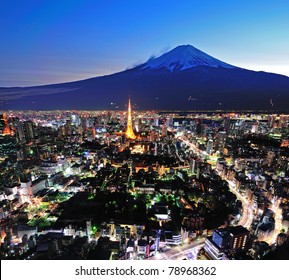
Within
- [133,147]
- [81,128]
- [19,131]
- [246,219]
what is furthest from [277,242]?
[81,128]

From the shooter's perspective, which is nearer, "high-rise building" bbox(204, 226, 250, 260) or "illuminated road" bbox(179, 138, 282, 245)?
"high-rise building" bbox(204, 226, 250, 260)

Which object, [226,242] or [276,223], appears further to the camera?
[276,223]

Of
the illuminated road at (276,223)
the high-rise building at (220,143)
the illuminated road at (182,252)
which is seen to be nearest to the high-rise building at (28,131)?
the high-rise building at (220,143)

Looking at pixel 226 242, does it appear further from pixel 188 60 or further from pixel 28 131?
pixel 188 60

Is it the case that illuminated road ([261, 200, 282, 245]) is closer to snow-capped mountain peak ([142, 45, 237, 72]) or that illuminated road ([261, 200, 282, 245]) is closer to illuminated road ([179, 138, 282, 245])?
illuminated road ([179, 138, 282, 245])

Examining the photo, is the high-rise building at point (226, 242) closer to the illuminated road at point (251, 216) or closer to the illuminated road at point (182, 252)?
the illuminated road at point (182, 252)

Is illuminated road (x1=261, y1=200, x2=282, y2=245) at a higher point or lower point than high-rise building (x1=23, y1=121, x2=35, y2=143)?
lower

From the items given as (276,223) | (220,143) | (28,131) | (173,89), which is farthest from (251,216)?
(173,89)

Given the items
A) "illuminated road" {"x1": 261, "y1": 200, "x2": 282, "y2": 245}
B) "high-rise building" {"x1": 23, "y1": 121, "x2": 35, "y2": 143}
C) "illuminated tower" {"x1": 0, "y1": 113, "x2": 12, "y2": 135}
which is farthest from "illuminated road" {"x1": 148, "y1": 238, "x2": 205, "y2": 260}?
"illuminated tower" {"x1": 0, "y1": 113, "x2": 12, "y2": 135}
